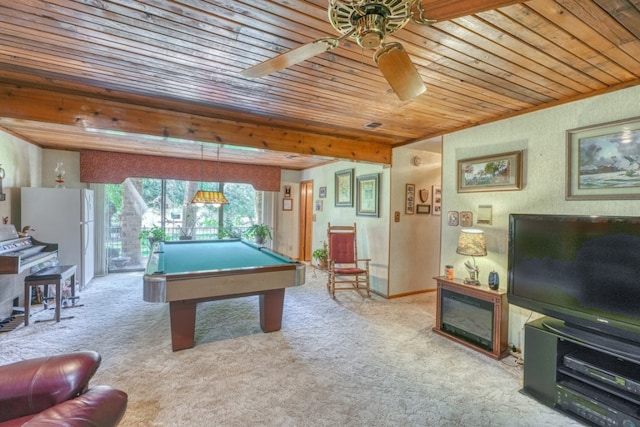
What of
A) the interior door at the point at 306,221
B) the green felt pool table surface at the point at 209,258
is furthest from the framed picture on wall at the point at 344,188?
the green felt pool table surface at the point at 209,258

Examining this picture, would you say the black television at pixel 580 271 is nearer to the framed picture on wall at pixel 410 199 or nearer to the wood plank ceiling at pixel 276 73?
the wood plank ceiling at pixel 276 73

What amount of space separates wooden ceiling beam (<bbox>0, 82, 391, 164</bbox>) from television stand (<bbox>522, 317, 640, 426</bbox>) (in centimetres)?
A: 291

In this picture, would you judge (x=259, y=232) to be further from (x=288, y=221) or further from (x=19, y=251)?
(x=19, y=251)

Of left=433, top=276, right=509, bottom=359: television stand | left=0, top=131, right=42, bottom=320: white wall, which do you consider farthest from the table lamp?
left=0, top=131, right=42, bottom=320: white wall

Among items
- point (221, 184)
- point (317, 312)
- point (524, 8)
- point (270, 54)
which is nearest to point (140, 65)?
point (270, 54)

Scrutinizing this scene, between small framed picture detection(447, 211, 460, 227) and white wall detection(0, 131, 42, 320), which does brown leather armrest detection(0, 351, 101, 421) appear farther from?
small framed picture detection(447, 211, 460, 227)

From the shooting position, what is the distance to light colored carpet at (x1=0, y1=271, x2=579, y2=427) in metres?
1.98

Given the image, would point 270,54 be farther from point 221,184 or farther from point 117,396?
point 221,184

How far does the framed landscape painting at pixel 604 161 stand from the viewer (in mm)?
2207

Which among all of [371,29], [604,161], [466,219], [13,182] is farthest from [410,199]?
[13,182]

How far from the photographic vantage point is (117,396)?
4.24 ft

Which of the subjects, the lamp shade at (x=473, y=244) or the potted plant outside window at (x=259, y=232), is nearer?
the lamp shade at (x=473, y=244)

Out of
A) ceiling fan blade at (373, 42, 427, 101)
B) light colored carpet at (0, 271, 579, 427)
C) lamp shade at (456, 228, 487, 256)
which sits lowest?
light colored carpet at (0, 271, 579, 427)

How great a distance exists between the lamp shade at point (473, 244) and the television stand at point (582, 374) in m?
0.79
